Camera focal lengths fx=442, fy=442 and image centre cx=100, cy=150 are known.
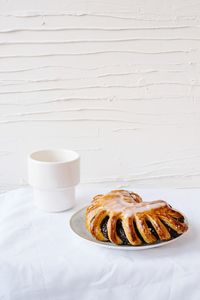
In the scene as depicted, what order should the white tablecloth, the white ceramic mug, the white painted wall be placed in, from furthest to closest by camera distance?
the white painted wall, the white ceramic mug, the white tablecloth

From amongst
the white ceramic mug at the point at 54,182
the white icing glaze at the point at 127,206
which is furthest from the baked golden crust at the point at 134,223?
the white ceramic mug at the point at 54,182

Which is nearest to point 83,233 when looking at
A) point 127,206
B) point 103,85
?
point 127,206

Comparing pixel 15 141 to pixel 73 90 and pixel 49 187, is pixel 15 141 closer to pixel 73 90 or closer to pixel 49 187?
pixel 73 90

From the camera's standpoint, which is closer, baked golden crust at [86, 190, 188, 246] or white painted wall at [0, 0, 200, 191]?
baked golden crust at [86, 190, 188, 246]

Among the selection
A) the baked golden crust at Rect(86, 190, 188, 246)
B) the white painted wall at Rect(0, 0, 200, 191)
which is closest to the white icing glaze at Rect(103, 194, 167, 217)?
the baked golden crust at Rect(86, 190, 188, 246)

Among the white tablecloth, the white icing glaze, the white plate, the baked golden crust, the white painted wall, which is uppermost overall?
the white painted wall

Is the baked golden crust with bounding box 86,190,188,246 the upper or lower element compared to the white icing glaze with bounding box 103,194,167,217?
lower

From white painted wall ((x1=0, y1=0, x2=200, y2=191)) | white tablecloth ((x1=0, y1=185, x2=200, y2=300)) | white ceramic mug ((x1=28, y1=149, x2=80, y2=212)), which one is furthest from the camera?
white painted wall ((x1=0, y1=0, x2=200, y2=191))

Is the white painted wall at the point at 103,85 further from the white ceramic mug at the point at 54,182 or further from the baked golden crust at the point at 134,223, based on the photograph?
the baked golden crust at the point at 134,223

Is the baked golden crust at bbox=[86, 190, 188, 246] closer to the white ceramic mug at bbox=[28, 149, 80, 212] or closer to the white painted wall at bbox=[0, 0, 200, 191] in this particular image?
the white ceramic mug at bbox=[28, 149, 80, 212]
